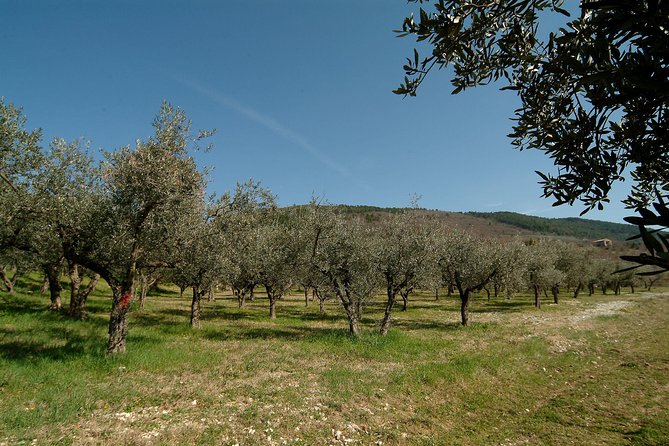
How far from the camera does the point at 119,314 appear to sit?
617 inches

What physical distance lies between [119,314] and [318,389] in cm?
1008

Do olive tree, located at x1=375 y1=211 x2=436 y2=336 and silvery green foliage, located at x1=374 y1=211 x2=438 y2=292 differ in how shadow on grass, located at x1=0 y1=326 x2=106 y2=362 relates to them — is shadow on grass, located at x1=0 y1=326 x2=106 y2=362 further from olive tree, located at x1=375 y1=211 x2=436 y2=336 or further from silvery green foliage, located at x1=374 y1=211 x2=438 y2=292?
silvery green foliage, located at x1=374 y1=211 x2=438 y2=292

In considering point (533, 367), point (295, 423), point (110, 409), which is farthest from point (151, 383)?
point (533, 367)

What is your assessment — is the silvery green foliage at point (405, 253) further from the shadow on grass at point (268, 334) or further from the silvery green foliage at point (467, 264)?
the silvery green foliage at point (467, 264)

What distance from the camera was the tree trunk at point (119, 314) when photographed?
1564 cm

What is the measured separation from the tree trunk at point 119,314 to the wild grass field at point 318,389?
657 millimetres

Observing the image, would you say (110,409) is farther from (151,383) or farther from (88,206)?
(88,206)

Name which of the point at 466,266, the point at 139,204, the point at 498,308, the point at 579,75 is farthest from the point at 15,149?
the point at 498,308

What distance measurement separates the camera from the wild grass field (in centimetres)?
1003

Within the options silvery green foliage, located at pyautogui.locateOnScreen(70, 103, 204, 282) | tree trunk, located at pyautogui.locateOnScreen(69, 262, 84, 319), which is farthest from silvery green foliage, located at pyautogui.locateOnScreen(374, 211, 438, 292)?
tree trunk, located at pyautogui.locateOnScreen(69, 262, 84, 319)

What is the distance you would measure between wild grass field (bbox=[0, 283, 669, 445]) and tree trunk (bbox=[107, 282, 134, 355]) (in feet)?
2.16

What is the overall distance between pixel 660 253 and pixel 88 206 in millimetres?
19354

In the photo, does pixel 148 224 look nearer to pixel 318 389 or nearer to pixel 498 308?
pixel 318 389

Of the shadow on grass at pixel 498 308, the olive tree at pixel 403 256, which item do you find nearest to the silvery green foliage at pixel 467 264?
the olive tree at pixel 403 256
